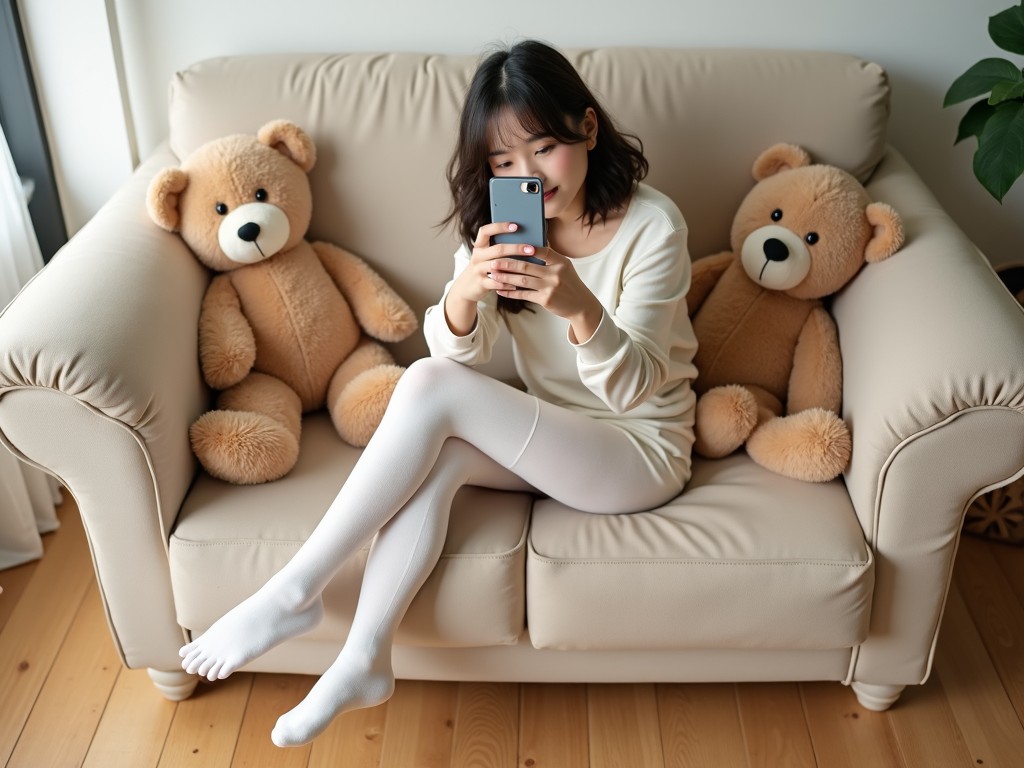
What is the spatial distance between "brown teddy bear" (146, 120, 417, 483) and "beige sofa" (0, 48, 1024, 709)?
0.04 meters

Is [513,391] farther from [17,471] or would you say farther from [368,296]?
[17,471]

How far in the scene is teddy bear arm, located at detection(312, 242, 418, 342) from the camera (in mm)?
1762

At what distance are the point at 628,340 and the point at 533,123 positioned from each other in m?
0.31

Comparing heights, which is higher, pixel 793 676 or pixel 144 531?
pixel 144 531

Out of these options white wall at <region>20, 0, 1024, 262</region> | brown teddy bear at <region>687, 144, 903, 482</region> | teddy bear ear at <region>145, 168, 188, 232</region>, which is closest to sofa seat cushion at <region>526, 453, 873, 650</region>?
brown teddy bear at <region>687, 144, 903, 482</region>

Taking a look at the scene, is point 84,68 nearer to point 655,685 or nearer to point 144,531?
point 144,531

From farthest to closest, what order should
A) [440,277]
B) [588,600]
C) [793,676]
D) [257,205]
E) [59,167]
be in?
[59,167], [440,277], [257,205], [793,676], [588,600]

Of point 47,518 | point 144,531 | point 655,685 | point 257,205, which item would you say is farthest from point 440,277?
point 47,518

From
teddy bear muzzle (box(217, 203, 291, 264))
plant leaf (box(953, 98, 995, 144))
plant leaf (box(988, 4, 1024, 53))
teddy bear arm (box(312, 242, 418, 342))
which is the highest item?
plant leaf (box(988, 4, 1024, 53))

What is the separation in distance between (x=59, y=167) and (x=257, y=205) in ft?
1.88

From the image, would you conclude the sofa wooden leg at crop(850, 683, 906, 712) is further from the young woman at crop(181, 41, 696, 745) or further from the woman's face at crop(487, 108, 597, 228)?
the woman's face at crop(487, 108, 597, 228)

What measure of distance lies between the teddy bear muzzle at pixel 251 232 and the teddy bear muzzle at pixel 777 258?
77 centimetres

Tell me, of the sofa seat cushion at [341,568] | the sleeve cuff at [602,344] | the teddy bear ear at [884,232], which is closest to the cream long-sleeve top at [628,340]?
the sleeve cuff at [602,344]

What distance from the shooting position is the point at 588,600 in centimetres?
143
